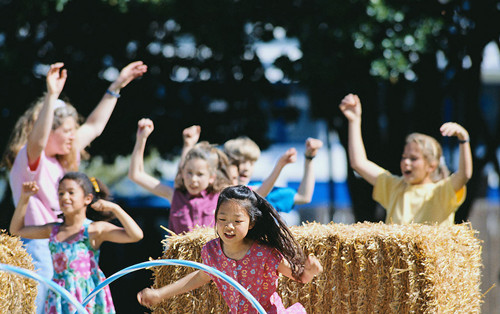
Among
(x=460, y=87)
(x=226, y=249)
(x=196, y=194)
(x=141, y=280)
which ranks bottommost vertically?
(x=141, y=280)

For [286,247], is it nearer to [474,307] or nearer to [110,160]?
[474,307]

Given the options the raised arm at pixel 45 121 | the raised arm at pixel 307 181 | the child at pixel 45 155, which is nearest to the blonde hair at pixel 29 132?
the child at pixel 45 155

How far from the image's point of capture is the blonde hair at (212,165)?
21.6 feet

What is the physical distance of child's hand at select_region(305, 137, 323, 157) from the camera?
680 cm

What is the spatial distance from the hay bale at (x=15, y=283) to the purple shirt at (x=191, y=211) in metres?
1.41

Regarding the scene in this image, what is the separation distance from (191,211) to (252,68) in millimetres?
4294

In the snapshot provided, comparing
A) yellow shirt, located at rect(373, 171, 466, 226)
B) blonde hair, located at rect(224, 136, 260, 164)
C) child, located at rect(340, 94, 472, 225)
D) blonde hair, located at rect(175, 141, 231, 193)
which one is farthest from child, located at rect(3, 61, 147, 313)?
yellow shirt, located at rect(373, 171, 466, 226)

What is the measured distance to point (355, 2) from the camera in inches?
359

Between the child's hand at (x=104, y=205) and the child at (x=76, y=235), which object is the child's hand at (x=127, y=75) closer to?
the child at (x=76, y=235)

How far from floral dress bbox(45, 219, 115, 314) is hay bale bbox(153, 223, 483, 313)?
1.68 ft

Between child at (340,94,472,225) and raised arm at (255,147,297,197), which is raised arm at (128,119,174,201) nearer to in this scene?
raised arm at (255,147,297,197)

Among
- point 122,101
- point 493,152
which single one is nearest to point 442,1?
point 493,152

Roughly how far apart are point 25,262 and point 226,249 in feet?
5.33

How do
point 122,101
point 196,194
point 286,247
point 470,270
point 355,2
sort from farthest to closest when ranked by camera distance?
point 122,101 < point 355,2 < point 196,194 < point 470,270 < point 286,247
